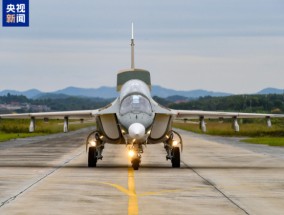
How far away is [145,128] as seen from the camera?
2617cm

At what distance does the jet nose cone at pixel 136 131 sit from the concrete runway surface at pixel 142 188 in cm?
127

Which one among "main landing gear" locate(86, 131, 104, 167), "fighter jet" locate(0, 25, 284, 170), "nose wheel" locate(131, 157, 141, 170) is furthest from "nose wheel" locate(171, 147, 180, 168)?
"main landing gear" locate(86, 131, 104, 167)

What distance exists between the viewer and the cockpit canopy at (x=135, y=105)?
26.1 metres

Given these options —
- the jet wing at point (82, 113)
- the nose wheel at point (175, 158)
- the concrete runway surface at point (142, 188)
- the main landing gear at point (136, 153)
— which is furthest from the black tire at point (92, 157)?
the nose wheel at point (175, 158)

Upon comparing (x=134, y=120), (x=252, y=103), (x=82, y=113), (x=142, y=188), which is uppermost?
(x=82, y=113)

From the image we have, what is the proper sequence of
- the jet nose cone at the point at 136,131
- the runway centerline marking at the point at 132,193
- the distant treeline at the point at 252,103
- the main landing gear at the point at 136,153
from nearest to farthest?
the runway centerline marking at the point at 132,193, the jet nose cone at the point at 136,131, the main landing gear at the point at 136,153, the distant treeline at the point at 252,103

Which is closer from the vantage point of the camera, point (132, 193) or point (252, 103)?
point (132, 193)

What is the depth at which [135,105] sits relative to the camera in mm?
26078

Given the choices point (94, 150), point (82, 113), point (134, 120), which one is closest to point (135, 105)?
point (134, 120)

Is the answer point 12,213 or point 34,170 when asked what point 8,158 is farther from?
point 12,213

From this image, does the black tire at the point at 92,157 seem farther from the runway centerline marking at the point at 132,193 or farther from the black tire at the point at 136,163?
the runway centerline marking at the point at 132,193

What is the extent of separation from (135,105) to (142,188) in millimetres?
6854

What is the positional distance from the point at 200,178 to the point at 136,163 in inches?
167

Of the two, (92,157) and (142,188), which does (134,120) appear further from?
(142,188)
